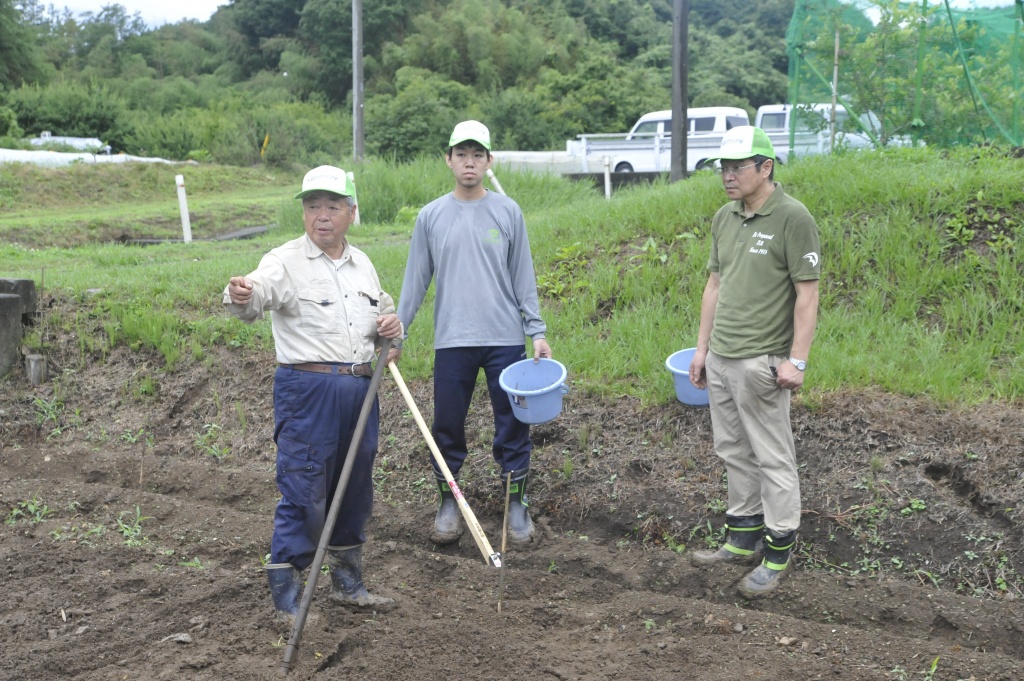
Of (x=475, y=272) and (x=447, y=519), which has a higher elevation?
(x=475, y=272)

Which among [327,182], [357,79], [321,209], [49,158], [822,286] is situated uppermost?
[357,79]

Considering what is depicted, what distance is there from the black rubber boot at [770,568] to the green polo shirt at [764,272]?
832mm

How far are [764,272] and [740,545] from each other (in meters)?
1.32

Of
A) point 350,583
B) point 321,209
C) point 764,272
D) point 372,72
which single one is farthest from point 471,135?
point 372,72

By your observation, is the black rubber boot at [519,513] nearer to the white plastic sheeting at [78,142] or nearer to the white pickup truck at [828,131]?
the white pickup truck at [828,131]

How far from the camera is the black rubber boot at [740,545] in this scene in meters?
4.65

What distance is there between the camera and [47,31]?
5625cm

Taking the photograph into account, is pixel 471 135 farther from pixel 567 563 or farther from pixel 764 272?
pixel 567 563

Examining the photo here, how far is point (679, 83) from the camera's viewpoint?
11.0 m

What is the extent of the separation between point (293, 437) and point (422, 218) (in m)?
1.45

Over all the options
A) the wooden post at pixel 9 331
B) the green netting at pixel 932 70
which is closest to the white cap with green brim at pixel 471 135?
the wooden post at pixel 9 331

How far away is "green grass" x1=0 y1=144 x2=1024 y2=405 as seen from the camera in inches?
224

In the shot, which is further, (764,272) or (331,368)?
(764,272)

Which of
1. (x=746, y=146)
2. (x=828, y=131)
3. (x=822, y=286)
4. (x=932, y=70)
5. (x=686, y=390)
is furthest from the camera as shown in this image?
(x=828, y=131)
